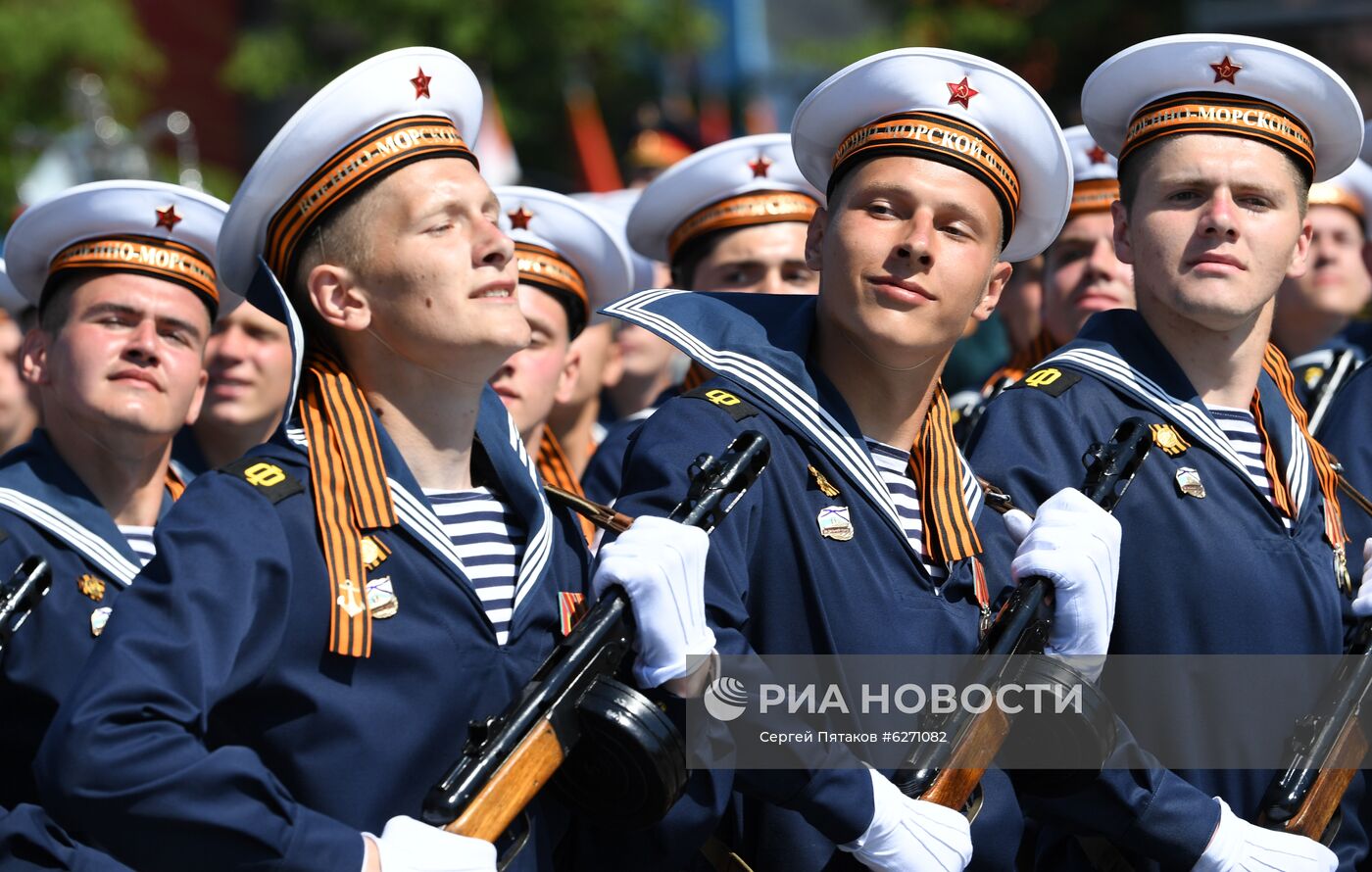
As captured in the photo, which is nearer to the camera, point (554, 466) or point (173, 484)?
point (173, 484)

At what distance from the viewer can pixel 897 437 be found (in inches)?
163

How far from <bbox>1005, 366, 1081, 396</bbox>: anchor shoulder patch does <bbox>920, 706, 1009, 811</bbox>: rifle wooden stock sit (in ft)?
3.11

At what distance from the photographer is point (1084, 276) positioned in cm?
618

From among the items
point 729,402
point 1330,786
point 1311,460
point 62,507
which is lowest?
point 62,507

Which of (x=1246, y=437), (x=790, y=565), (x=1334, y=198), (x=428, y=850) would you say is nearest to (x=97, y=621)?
(x=428, y=850)

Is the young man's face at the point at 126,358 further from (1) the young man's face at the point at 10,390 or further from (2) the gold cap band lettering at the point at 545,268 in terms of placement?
(1) the young man's face at the point at 10,390

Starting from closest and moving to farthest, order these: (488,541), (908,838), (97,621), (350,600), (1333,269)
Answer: (350,600)
(908,838)
(488,541)
(97,621)
(1333,269)

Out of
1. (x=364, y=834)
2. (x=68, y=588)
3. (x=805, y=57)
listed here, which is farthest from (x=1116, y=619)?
(x=805, y=57)

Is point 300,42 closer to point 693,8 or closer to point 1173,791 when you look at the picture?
point 693,8

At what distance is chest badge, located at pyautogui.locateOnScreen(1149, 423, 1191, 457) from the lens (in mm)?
4320

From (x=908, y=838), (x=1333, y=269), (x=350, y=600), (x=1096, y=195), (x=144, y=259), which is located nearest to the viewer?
(x=350, y=600)

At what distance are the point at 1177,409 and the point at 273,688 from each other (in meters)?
2.26

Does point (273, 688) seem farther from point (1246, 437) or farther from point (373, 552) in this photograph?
point (1246, 437)

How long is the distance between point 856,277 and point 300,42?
1733 centimetres
